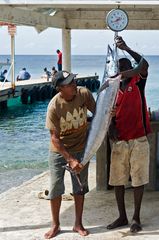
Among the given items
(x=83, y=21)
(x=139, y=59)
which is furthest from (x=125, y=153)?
(x=83, y=21)

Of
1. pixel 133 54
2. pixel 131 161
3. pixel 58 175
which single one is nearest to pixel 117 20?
pixel 133 54

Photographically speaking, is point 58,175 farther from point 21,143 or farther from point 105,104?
point 21,143

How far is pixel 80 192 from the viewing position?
16.1 ft

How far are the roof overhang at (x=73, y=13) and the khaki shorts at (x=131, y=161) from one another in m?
1.78

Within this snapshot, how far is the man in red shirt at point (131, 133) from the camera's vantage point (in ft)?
15.9

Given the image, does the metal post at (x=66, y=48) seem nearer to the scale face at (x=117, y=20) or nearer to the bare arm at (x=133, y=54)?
the scale face at (x=117, y=20)

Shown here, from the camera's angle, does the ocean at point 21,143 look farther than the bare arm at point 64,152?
Yes

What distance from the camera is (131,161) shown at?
193 inches

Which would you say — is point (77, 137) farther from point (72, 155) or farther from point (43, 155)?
point (43, 155)

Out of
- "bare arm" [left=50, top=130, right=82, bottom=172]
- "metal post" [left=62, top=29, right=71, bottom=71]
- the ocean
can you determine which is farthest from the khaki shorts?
"metal post" [left=62, top=29, right=71, bottom=71]

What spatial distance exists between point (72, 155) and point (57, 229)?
0.80 meters

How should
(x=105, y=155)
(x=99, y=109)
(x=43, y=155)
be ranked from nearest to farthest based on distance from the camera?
(x=99, y=109), (x=105, y=155), (x=43, y=155)

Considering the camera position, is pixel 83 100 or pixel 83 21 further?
pixel 83 21

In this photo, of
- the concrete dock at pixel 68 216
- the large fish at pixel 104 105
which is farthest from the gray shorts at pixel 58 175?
the concrete dock at pixel 68 216
